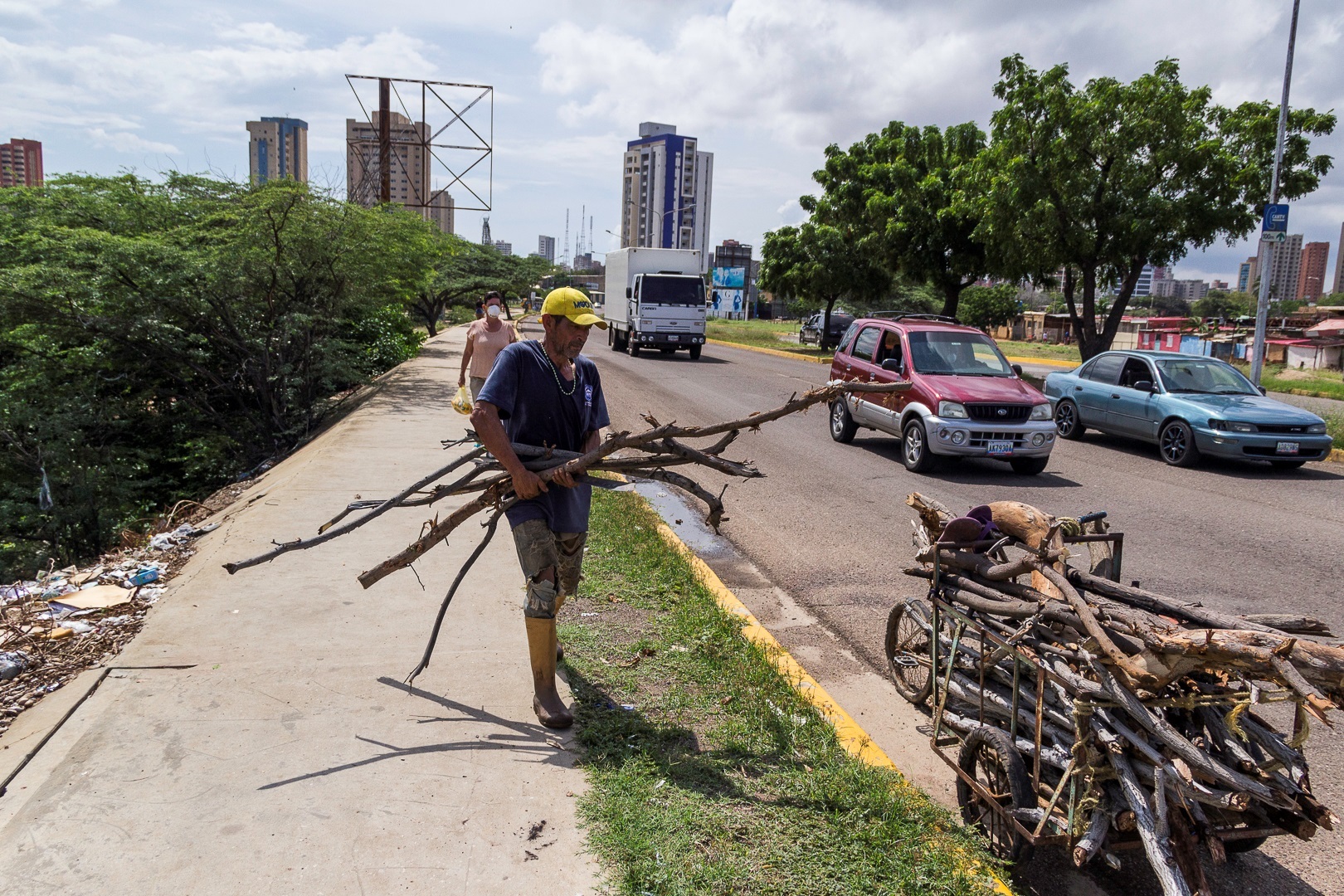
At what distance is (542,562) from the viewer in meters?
3.92

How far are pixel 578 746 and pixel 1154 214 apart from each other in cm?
1984

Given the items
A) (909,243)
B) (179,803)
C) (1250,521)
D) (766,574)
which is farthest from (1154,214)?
(179,803)

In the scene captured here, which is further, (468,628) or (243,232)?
(243,232)

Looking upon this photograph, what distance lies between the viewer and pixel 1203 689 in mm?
2828

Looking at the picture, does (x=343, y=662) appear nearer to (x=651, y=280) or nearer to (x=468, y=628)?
(x=468, y=628)

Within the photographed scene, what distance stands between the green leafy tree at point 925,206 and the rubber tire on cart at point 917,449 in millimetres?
15592

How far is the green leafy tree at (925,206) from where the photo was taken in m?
27.5

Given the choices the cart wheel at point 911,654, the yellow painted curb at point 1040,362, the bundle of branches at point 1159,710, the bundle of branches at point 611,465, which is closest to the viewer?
the bundle of branches at point 1159,710

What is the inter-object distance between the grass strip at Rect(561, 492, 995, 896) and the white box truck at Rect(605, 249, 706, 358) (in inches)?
961

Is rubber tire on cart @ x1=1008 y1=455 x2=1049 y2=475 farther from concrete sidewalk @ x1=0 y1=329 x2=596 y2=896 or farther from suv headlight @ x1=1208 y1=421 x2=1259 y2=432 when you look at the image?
concrete sidewalk @ x1=0 y1=329 x2=596 y2=896

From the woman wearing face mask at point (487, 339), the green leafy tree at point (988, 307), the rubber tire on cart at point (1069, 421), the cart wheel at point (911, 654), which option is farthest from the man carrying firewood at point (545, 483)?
the green leafy tree at point (988, 307)

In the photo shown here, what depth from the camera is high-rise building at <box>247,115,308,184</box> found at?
31.5 metres

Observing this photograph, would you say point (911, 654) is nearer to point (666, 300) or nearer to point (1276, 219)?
point (1276, 219)

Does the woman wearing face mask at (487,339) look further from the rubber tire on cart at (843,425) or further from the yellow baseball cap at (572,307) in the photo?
the yellow baseball cap at (572,307)
